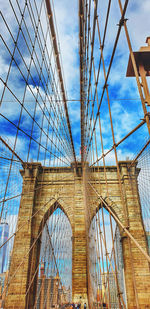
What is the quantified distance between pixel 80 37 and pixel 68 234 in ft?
46.4

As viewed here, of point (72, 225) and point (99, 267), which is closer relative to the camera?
point (99, 267)

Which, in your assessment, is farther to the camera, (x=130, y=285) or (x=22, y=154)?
(x=130, y=285)

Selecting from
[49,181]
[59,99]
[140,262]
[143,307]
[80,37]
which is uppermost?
[59,99]

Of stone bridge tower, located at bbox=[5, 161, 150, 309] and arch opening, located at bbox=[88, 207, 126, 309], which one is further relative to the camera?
stone bridge tower, located at bbox=[5, 161, 150, 309]

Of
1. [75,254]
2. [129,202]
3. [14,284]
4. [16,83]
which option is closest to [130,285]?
[75,254]

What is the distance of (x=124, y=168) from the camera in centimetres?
1217

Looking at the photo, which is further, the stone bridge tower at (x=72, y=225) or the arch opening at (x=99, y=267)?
the stone bridge tower at (x=72, y=225)

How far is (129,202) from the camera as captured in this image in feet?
37.2

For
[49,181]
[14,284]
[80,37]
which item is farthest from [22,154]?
[14,284]

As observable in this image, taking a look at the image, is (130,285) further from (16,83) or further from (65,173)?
(16,83)

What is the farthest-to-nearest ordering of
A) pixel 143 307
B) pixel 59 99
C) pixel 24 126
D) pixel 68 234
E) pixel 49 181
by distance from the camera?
pixel 68 234 < pixel 49 181 < pixel 59 99 < pixel 143 307 < pixel 24 126

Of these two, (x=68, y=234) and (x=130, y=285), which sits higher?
(x=68, y=234)

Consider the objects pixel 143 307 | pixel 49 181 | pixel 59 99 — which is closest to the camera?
pixel 143 307

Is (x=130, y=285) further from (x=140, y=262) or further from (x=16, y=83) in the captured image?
(x=16, y=83)
